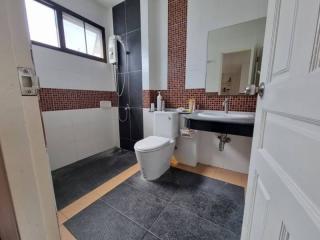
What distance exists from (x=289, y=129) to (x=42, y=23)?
8.26 feet

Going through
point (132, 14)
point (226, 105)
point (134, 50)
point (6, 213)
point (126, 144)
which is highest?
point (132, 14)

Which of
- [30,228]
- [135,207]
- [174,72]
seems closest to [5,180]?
[30,228]

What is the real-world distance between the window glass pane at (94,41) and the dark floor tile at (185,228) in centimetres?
243

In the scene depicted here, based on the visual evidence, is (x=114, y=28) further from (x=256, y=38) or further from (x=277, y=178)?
(x=277, y=178)

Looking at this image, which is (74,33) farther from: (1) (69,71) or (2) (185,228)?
(2) (185,228)

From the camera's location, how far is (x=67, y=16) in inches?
75.9

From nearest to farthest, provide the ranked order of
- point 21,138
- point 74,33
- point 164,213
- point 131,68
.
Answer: point 21,138 < point 164,213 < point 74,33 < point 131,68

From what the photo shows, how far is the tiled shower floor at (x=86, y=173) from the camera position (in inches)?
59.2

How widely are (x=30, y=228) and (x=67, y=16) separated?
243 centimetres

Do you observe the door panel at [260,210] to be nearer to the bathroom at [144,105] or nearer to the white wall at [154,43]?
the bathroom at [144,105]

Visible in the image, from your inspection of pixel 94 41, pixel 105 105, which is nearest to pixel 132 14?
pixel 94 41

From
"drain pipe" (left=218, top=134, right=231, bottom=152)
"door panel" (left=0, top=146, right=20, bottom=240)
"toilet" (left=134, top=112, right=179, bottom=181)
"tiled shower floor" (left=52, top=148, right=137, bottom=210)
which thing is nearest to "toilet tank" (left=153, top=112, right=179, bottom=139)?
"toilet" (left=134, top=112, right=179, bottom=181)

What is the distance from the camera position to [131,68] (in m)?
2.29

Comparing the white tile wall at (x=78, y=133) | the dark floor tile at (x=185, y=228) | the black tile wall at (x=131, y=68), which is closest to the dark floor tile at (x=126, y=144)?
the black tile wall at (x=131, y=68)
